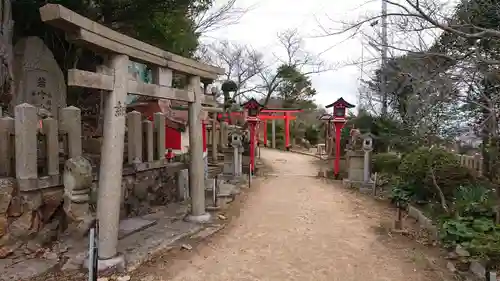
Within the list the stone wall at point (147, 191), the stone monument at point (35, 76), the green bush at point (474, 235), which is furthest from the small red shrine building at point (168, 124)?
the green bush at point (474, 235)

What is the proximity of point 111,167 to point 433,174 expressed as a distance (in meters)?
6.07

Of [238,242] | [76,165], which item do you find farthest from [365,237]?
[76,165]

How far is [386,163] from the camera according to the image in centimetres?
1184

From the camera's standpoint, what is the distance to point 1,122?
4500mm

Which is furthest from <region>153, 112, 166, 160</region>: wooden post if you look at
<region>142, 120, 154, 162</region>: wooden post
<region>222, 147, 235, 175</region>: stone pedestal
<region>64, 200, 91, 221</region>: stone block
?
<region>222, 147, 235, 175</region>: stone pedestal

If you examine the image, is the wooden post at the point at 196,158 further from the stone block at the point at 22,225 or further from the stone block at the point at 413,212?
the stone block at the point at 413,212

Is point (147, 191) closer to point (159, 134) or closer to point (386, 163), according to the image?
point (159, 134)

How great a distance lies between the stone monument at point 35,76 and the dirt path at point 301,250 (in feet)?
14.5

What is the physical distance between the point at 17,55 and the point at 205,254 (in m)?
5.54

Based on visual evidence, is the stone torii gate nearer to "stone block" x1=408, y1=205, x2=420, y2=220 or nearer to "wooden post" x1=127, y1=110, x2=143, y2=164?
"wooden post" x1=127, y1=110, x2=143, y2=164

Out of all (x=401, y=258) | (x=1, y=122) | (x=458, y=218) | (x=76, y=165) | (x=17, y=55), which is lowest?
(x=401, y=258)

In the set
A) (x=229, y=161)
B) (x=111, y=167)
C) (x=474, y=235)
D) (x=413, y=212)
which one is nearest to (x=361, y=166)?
(x=413, y=212)

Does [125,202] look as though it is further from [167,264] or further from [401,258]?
[401,258]

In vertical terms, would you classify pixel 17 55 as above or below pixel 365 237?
above
